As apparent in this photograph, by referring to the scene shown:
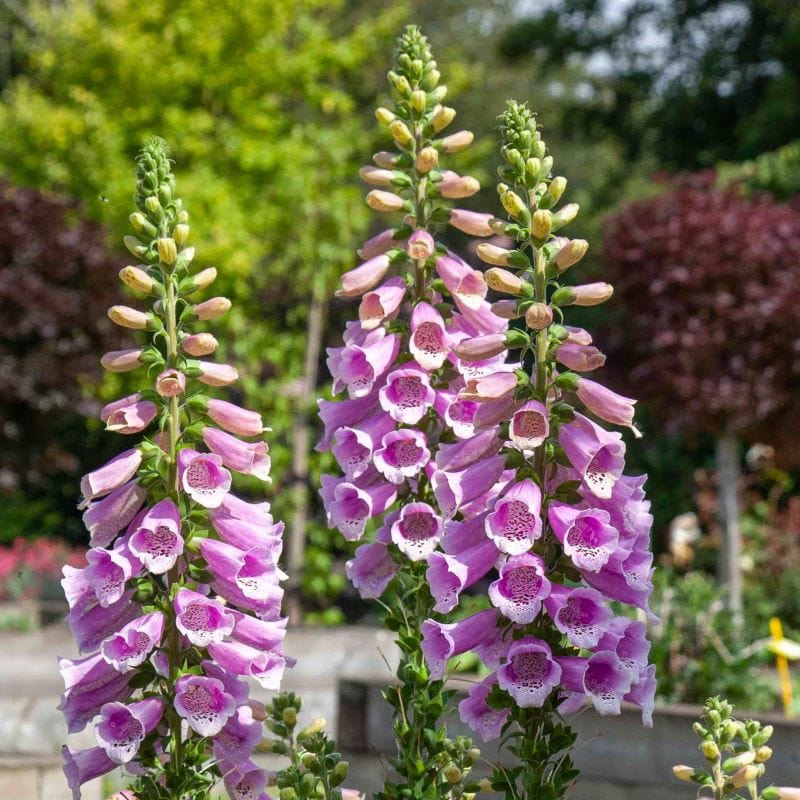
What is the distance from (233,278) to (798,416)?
5.13m

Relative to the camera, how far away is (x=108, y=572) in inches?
76.9

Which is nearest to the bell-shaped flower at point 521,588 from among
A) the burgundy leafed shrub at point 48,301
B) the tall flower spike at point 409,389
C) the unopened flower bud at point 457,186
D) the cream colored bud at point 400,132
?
the tall flower spike at point 409,389

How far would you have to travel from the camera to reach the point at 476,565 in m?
1.98

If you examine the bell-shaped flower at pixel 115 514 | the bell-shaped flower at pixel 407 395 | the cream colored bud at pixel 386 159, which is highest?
the cream colored bud at pixel 386 159

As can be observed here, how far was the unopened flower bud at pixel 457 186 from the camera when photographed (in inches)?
95.4

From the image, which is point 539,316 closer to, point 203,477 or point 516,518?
point 516,518

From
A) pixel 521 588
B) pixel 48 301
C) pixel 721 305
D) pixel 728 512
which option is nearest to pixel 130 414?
pixel 521 588

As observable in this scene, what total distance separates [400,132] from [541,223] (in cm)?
60

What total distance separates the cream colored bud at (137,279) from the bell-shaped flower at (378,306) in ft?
1.58

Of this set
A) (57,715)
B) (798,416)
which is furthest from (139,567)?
(798,416)

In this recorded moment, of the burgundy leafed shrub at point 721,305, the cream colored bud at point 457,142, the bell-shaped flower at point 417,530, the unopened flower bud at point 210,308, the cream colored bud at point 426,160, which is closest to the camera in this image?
the unopened flower bud at point 210,308

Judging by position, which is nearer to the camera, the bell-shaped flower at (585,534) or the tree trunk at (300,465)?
the bell-shaped flower at (585,534)

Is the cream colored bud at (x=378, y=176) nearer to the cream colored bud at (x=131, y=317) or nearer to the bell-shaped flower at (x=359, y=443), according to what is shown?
the bell-shaped flower at (x=359, y=443)

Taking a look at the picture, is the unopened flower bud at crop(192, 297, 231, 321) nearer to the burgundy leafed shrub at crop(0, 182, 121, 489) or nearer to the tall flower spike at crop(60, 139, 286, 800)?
the tall flower spike at crop(60, 139, 286, 800)
